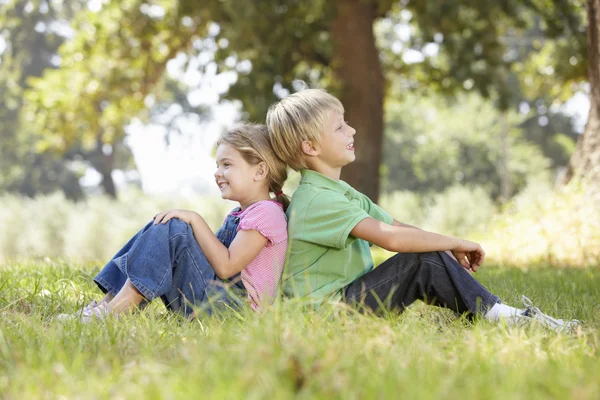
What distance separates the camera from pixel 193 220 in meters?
3.11

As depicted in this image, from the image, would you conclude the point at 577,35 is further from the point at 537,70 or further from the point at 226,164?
the point at 226,164

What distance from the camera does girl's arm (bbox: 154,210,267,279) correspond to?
→ 3047 mm

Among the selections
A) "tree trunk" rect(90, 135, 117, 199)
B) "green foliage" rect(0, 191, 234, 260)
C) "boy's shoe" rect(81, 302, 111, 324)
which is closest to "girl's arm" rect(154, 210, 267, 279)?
"boy's shoe" rect(81, 302, 111, 324)

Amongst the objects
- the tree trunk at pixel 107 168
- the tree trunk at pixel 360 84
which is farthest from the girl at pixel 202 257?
the tree trunk at pixel 107 168

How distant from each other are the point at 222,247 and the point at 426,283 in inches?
36.8

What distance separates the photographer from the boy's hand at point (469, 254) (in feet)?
9.86

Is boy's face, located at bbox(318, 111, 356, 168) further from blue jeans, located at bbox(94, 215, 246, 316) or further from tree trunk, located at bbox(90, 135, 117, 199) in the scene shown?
tree trunk, located at bbox(90, 135, 117, 199)

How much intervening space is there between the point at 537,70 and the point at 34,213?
14066mm

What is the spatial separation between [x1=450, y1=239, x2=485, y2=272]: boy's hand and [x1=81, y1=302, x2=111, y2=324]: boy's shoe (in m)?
1.53

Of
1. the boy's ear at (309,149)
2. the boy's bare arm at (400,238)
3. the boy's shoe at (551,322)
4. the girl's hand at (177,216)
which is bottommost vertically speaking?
the boy's shoe at (551,322)

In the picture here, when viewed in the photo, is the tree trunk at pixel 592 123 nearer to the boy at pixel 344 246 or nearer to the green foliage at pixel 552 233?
the green foliage at pixel 552 233

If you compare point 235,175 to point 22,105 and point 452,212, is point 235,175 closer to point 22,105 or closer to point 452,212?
point 452,212

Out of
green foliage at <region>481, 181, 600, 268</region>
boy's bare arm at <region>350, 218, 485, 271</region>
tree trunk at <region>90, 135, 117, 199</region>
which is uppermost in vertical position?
boy's bare arm at <region>350, 218, 485, 271</region>

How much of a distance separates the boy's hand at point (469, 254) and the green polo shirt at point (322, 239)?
17.2 inches
